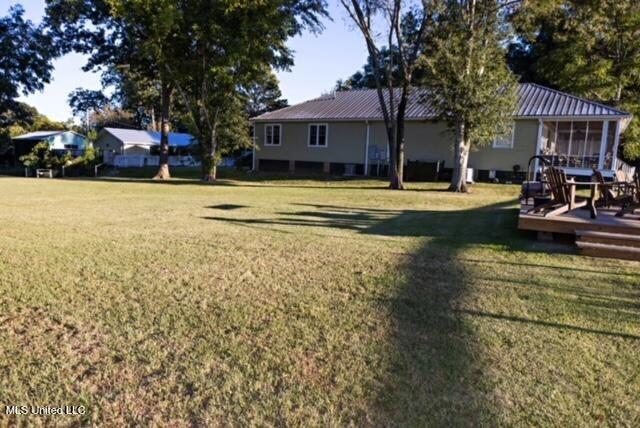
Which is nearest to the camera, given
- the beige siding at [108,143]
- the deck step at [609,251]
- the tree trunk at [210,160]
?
the deck step at [609,251]

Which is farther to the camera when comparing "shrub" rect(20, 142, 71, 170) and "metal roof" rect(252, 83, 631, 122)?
"shrub" rect(20, 142, 71, 170)

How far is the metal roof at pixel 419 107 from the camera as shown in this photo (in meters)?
18.7

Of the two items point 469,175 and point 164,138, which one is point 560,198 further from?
point 164,138

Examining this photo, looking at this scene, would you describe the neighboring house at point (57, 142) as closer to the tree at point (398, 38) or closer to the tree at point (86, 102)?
the tree at point (86, 102)

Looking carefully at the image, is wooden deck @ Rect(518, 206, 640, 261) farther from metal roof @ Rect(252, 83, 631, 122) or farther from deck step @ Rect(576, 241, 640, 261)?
metal roof @ Rect(252, 83, 631, 122)

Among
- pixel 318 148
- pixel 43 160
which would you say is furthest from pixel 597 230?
pixel 43 160

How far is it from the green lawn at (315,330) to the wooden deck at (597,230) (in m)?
0.26

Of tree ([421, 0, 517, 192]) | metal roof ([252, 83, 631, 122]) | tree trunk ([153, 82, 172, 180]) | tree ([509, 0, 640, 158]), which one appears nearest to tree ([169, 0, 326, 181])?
tree trunk ([153, 82, 172, 180])

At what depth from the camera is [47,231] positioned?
22.8 ft

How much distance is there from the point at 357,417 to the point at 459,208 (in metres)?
9.90

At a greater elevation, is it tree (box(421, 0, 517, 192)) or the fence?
tree (box(421, 0, 517, 192))

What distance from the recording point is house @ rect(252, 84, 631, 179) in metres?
19.3

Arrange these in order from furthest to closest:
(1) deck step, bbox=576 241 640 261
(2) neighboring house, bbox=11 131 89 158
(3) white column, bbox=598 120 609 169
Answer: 1. (2) neighboring house, bbox=11 131 89 158
2. (3) white column, bbox=598 120 609 169
3. (1) deck step, bbox=576 241 640 261

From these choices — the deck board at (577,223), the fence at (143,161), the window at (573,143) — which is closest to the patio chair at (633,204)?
the deck board at (577,223)
